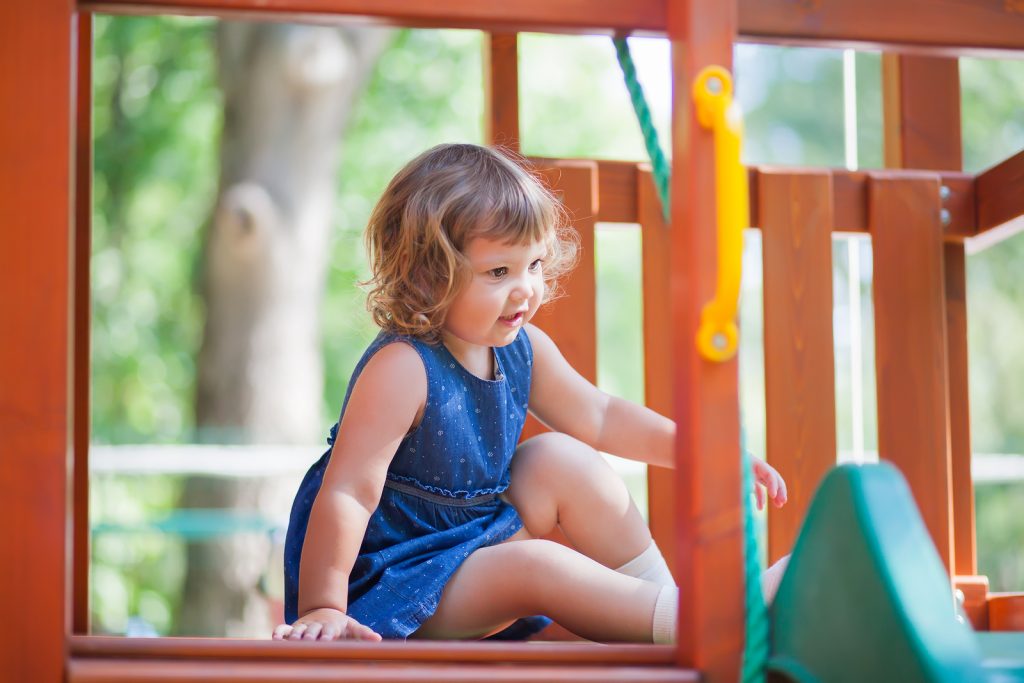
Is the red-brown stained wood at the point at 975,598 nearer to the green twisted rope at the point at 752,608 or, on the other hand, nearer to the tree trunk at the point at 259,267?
the green twisted rope at the point at 752,608

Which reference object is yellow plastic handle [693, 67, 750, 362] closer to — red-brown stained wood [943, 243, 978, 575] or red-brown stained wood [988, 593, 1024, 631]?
red-brown stained wood [988, 593, 1024, 631]

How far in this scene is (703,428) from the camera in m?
0.99

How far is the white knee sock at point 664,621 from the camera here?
1354mm

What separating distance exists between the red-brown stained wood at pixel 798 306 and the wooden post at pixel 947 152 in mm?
229

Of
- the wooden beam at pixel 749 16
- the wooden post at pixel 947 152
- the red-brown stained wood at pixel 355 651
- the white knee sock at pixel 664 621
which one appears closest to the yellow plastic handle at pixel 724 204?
the wooden beam at pixel 749 16

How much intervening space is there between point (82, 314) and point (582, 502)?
70 cm

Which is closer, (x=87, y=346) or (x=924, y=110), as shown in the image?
(x=87, y=346)

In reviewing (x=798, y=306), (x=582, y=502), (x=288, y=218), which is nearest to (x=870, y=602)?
(x=582, y=502)

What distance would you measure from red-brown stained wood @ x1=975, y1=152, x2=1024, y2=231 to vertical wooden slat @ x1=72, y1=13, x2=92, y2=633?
136 cm

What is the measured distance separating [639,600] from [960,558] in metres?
0.79

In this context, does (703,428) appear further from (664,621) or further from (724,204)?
(664,621)

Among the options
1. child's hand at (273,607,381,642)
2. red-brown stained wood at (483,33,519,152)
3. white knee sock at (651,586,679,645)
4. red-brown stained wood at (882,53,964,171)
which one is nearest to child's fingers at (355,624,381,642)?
child's hand at (273,607,381,642)

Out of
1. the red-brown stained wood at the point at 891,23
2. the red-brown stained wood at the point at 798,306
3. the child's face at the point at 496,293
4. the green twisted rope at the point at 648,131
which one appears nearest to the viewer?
the red-brown stained wood at the point at 891,23

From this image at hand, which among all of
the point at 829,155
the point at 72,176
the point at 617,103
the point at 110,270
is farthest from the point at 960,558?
the point at 829,155
